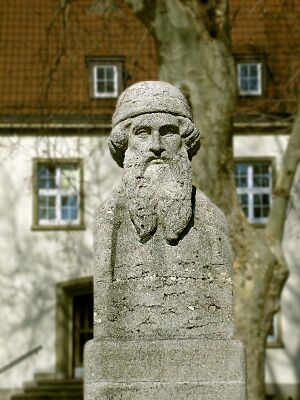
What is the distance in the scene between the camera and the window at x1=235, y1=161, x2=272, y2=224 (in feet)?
82.8

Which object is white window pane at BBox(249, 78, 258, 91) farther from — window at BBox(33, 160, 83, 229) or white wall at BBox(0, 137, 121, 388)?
window at BBox(33, 160, 83, 229)

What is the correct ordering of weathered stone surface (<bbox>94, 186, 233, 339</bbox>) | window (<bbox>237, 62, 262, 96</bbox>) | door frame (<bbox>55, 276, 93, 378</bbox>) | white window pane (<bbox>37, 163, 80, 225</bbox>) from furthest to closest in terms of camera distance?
window (<bbox>237, 62, 262, 96</bbox>) < white window pane (<bbox>37, 163, 80, 225</bbox>) < door frame (<bbox>55, 276, 93, 378</bbox>) < weathered stone surface (<bbox>94, 186, 233, 339</bbox>)

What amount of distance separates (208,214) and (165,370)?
0.96 meters

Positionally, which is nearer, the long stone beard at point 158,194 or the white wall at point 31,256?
the long stone beard at point 158,194

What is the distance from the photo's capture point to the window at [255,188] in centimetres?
2525

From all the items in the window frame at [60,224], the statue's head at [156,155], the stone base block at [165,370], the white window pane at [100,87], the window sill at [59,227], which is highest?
the white window pane at [100,87]

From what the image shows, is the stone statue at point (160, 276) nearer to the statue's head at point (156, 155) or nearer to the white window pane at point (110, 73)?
the statue's head at point (156, 155)

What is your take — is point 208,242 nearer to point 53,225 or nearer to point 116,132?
point 116,132

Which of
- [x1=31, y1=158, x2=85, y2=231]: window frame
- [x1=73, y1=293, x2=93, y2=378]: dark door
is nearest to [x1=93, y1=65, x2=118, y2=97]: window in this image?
[x1=31, y1=158, x2=85, y2=231]: window frame

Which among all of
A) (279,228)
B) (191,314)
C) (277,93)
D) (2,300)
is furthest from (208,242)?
(2,300)

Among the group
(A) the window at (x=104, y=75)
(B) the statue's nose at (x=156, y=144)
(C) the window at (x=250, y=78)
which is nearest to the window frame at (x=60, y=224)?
(A) the window at (x=104, y=75)

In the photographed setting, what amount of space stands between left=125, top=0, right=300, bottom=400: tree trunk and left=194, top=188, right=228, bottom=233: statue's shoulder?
24.8 ft

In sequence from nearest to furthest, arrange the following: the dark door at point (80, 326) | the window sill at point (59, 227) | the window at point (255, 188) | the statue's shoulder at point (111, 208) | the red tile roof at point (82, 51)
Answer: the statue's shoulder at point (111, 208)
the window sill at point (59, 227)
the dark door at point (80, 326)
the red tile roof at point (82, 51)
the window at point (255, 188)

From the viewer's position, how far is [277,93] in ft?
72.0
